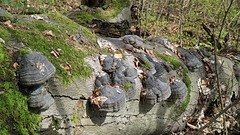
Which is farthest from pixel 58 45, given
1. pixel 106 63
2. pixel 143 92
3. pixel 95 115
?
pixel 143 92

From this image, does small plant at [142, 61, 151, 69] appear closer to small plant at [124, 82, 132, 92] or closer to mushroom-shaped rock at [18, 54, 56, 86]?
small plant at [124, 82, 132, 92]

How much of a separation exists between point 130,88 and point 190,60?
2414 millimetres

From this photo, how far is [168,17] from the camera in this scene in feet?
42.5

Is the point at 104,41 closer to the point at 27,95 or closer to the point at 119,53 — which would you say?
the point at 119,53

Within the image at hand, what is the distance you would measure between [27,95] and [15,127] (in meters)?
0.35

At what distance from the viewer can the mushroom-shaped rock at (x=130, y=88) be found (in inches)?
106

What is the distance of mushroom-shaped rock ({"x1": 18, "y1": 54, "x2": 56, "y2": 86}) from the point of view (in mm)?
1757

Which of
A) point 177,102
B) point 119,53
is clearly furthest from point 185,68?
point 119,53

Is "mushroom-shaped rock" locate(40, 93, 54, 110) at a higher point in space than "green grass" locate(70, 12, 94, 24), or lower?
lower

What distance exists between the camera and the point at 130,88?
8.89 ft

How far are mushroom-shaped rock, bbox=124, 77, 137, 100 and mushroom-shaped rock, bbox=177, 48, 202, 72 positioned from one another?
7.19ft

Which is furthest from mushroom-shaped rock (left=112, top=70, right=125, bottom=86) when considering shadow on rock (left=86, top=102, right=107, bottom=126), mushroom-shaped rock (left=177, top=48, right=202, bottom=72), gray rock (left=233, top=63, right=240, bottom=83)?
gray rock (left=233, top=63, right=240, bottom=83)

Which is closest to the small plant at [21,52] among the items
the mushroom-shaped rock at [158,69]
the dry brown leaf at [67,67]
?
the dry brown leaf at [67,67]

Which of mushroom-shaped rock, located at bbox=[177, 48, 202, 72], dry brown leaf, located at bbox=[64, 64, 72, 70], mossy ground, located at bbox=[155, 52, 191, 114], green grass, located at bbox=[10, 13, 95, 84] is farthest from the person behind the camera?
mushroom-shaped rock, located at bbox=[177, 48, 202, 72]
